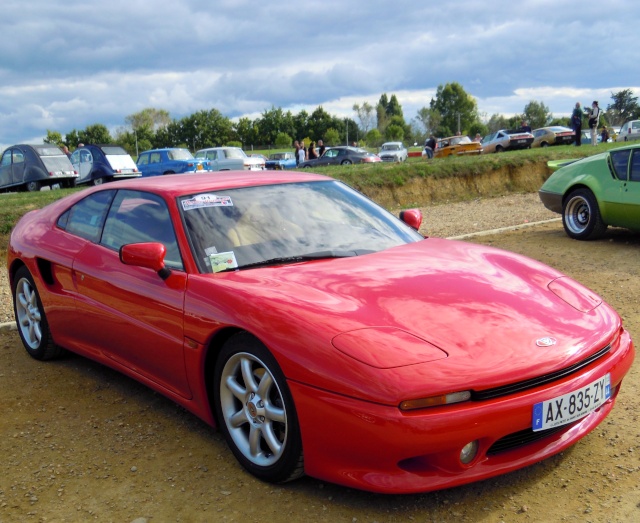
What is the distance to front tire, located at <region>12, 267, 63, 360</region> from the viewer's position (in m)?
4.92

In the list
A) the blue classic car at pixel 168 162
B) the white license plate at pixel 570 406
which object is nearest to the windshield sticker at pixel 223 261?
the white license plate at pixel 570 406

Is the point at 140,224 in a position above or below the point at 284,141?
above

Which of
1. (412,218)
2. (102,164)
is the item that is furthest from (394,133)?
(412,218)

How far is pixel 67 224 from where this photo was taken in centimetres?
472

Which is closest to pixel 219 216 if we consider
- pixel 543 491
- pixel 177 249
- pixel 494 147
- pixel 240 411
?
pixel 177 249

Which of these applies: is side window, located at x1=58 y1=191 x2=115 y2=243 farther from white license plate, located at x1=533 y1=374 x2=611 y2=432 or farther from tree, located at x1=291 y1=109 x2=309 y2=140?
tree, located at x1=291 y1=109 x2=309 y2=140

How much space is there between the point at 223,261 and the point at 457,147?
3140 cm

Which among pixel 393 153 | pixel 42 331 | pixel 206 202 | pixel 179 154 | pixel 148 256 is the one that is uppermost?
pixel 206 202

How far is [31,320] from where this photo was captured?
16.7ft

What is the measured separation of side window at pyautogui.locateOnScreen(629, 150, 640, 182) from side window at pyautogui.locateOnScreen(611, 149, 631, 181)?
0.07 metres

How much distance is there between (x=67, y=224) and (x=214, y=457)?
2.20 meters

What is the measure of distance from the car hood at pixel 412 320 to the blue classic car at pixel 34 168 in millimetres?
18782

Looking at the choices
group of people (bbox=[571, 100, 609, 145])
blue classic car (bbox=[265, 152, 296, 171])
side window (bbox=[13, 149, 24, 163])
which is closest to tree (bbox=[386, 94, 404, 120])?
blue classic car (bbox=[265, 152, 296, 171])

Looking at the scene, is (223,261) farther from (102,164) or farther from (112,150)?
(112,150)
